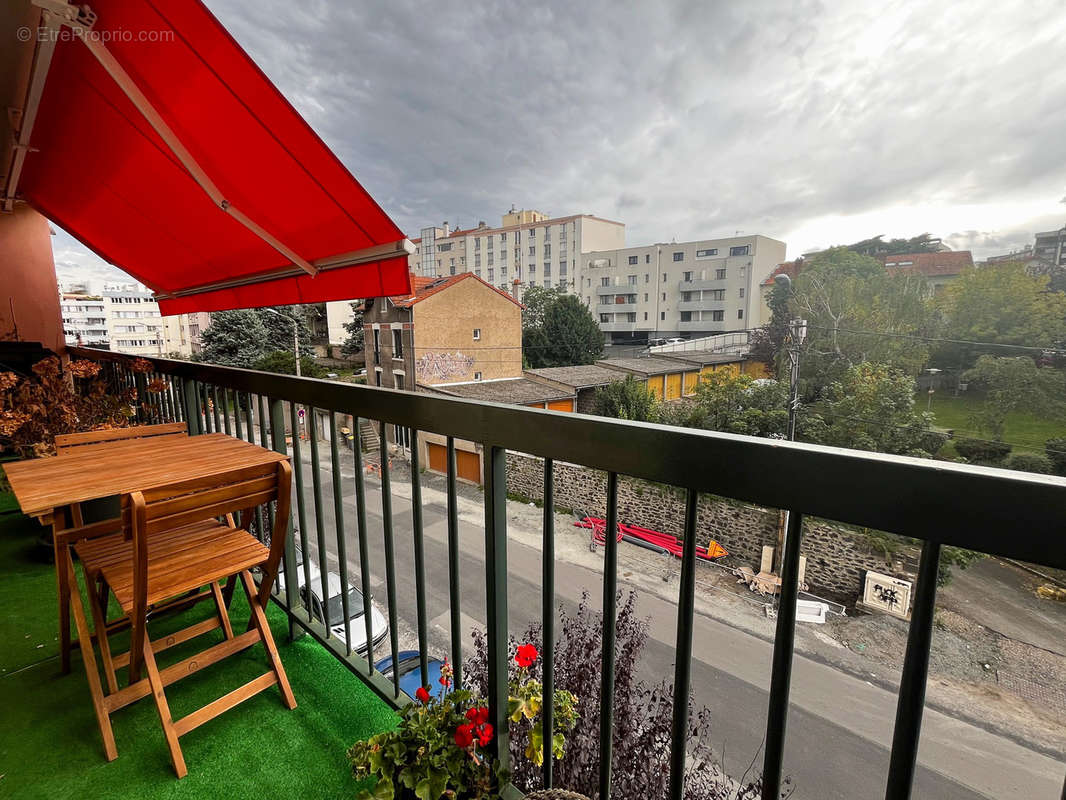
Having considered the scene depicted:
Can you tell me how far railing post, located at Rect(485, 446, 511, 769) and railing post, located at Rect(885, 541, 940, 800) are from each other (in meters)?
0.86

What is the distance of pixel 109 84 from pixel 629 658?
15.7 feet

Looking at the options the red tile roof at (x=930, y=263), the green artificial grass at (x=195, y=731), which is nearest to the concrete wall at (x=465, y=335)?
the red tile roof at (x=930, y=263)

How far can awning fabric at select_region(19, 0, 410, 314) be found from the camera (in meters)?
1.77

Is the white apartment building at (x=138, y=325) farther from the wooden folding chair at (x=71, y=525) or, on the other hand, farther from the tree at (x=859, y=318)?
the tree at (x=859, y=318)

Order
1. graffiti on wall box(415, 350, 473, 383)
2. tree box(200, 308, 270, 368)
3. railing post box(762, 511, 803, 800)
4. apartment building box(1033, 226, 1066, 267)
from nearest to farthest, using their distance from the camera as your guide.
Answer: railing post box(762, 511, 803, 800) < apartment building box(1033, 226, 1066, 267) < graffiti on wall box(415, 350, 473, 383) < tree box(200, 308, 270, 368)

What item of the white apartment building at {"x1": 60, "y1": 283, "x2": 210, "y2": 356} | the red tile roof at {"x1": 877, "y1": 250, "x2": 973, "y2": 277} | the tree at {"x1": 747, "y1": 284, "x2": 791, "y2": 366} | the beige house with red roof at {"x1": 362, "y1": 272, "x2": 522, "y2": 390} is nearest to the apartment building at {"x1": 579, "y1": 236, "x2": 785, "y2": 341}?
the tree at {"x1": 747, "y1": 284, "x2": 791, "y2": 366}

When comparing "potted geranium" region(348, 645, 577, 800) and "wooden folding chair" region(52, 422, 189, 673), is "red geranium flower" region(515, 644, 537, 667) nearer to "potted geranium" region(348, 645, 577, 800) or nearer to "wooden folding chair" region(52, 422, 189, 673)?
"potted geranium" region(348, 645, 577, 800)

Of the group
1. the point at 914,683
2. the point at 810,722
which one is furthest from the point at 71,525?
the point at 810,722

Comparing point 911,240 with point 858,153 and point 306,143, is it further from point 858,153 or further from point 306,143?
point 306,143

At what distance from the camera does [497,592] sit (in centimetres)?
133

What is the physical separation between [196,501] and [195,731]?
96 cm

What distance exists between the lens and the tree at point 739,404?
15.5m

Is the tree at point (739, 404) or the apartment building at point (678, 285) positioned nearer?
the tree at point (739, 404)

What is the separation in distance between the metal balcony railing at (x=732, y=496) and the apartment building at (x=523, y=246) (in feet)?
139
